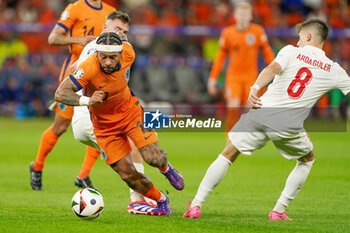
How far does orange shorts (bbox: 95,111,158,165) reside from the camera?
732 centimetres

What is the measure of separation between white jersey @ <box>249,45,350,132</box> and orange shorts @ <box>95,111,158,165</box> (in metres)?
1.18

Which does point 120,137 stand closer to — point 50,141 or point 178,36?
point 50,141

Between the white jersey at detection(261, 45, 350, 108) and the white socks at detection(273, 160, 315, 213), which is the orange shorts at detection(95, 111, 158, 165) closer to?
the white jersey at detection(261, 45, 350, 108)

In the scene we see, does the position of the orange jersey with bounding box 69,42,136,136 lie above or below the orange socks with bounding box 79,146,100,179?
above

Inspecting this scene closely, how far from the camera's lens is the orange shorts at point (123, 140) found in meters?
7.32

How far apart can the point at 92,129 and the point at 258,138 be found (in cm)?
228

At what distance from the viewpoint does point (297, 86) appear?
7.11m

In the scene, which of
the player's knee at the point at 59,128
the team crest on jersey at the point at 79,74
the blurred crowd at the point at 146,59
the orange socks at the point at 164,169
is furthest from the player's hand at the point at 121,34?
the blurred crowd at the point at 146,59

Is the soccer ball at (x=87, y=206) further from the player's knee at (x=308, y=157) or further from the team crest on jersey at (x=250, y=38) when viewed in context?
the team crest on jersey at (x=250, y=38)

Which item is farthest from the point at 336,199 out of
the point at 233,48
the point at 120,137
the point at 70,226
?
the point at 233,48

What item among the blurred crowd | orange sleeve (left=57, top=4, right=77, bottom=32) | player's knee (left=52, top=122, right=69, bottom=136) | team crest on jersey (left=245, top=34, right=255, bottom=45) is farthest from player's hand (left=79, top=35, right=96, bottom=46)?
the blurred crowd

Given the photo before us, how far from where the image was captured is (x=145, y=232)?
636 cm

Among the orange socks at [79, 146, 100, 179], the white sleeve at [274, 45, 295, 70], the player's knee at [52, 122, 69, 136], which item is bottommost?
the orange socks at [79, 146, 100, 179]

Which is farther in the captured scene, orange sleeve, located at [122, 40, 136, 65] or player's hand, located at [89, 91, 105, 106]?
orange sleeve, located at [122, 40, 136, 65]
